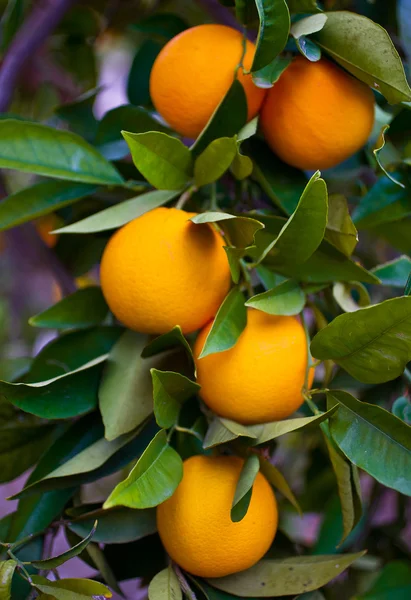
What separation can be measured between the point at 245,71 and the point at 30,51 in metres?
0.53

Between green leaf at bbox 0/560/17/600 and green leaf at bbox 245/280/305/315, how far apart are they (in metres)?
0.32

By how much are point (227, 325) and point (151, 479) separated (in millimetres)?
153

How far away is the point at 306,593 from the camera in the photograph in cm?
68

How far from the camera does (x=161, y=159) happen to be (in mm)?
610

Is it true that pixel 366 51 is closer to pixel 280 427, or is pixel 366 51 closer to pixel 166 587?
pixel 280 427

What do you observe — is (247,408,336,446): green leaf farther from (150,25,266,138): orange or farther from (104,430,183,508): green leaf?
(150,25,266,138): orange

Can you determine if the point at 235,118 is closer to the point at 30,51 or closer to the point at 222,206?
the point at 222,206

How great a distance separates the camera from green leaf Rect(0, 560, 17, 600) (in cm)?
54

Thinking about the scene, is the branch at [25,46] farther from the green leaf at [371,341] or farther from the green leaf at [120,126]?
the green leaf at [371,341]

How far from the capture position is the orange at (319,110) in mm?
639

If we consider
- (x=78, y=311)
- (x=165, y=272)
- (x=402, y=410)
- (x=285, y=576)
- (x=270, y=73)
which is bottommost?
(x=285, y=576)

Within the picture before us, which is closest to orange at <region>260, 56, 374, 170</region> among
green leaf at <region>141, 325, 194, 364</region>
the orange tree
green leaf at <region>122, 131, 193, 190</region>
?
the orange tree

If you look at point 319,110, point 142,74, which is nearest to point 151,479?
point 319,110

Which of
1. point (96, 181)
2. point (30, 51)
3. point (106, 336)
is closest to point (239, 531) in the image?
point (106, 336)
